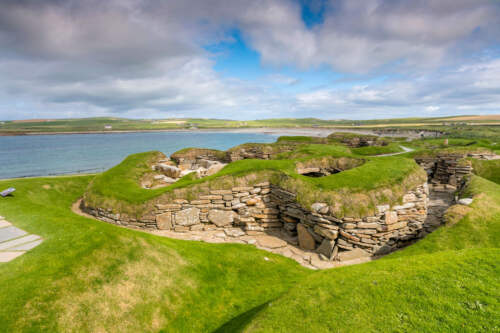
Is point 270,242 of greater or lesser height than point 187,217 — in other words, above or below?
below

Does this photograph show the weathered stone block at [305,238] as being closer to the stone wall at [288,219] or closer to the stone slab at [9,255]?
the stone wall at [288,219]

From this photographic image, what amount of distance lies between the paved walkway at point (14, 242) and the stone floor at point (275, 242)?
201 inches

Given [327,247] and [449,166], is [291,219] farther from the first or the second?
[449,166]

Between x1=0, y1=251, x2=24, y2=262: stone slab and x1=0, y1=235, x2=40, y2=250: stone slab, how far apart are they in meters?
0.43

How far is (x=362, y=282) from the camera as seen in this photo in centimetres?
407

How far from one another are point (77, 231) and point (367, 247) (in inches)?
426

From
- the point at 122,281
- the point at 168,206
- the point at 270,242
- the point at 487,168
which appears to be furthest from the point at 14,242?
the point at 487,168

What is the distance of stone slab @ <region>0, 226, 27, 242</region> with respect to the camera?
6152 mm

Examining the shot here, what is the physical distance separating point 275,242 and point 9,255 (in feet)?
30.2

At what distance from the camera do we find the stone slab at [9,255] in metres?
4.90

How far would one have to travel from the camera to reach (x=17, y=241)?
5.85m

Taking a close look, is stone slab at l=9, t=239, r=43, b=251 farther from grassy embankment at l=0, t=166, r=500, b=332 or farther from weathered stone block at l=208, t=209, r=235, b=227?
weathered stone block at l=208, t=209, r=235, b=227

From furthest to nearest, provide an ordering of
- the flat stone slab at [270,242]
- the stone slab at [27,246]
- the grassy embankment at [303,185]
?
the flat stone slab at [270,242]
the grassy embankment at [303,185]
the stone slab at [27,246]

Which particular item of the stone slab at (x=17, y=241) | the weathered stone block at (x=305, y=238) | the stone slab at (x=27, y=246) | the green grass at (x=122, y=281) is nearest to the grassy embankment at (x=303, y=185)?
the weathered stone block at (x=305, y=238)
